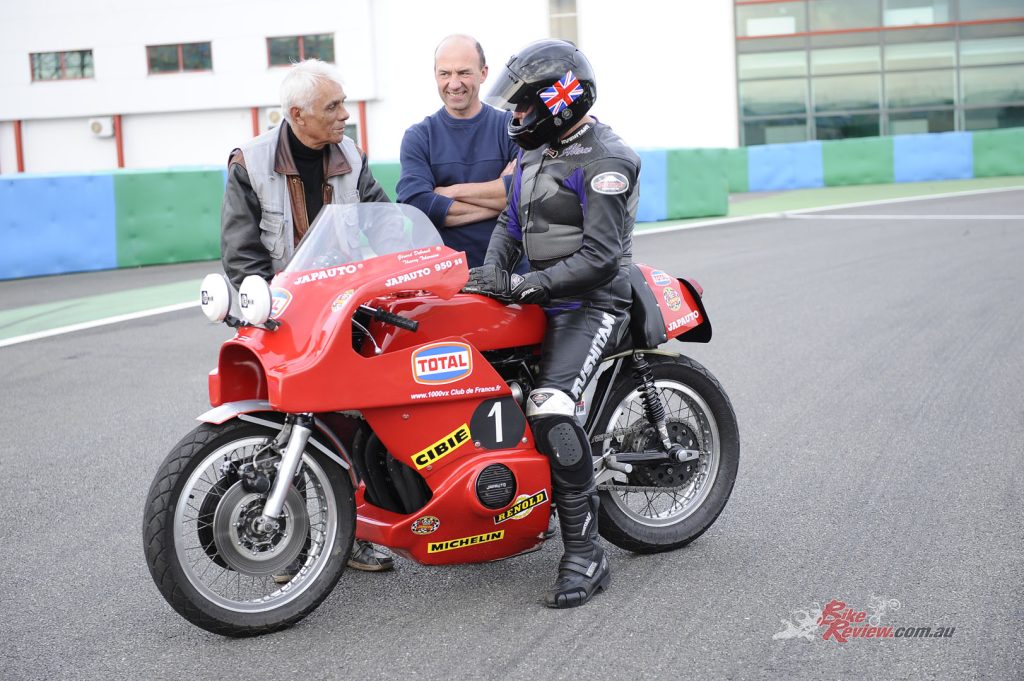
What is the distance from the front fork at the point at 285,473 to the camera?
391cm

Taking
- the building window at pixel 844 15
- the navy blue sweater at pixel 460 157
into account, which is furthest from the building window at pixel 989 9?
the navy blue sweater at pixel 460 157

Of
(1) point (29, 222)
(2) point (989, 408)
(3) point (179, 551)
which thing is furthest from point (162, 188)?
(3) point (179, 551)

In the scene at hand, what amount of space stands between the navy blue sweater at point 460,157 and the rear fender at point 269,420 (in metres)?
1.52

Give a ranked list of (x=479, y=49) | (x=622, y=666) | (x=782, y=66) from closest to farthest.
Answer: (x=622, y=666), (x=479, y=49), (x=782, y=66)

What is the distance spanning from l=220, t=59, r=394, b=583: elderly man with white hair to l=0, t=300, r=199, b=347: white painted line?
6.25m

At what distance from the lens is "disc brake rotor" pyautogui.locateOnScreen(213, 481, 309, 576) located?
394 cm

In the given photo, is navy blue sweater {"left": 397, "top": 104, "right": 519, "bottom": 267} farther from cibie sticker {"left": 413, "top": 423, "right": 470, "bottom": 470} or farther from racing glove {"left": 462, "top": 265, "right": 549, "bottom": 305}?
cibie sticker {"left": 413, "top": 423, "right": 470, "bottom": 470}

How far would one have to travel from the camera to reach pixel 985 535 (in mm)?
4840

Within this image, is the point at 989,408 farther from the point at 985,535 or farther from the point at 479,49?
the point at 479,49

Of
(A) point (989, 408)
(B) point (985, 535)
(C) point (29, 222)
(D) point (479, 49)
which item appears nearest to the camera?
(B) point (985, 535)

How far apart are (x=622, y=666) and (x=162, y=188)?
1260cm

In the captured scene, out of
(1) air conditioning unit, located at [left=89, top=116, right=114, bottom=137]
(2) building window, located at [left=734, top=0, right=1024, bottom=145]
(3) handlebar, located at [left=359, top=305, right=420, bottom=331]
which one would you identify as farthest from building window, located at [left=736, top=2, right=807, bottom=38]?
(3) handlebar, located at [left=359, top=305, right=420, bottom=331]

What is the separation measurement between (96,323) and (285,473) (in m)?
7.70
